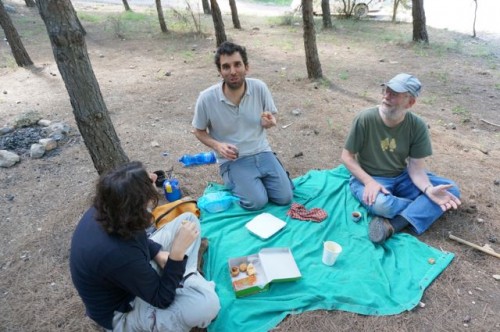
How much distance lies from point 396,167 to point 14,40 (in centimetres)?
966

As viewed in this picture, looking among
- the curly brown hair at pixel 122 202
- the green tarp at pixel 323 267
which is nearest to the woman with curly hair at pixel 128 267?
the curly brown hair at pixel 122 202

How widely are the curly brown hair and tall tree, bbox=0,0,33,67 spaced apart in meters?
8.94

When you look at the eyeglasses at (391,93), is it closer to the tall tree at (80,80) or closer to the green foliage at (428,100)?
the tall tree at (80,80)

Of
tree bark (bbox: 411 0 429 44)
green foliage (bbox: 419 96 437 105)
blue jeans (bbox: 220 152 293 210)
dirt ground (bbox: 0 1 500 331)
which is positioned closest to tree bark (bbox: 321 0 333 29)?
dirt ground (bbox: 0 1 500 331)

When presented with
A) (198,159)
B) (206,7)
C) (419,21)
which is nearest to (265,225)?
(198,159)

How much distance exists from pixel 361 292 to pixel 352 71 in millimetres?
6474

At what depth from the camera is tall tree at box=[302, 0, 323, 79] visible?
6.32m

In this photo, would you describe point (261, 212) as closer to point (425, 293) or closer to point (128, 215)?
point (425, 293)

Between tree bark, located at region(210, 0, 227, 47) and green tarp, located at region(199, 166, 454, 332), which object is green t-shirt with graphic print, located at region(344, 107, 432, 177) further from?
tree bark, located at region(210, 0, 227, 47)

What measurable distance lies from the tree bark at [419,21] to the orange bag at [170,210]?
9742mm

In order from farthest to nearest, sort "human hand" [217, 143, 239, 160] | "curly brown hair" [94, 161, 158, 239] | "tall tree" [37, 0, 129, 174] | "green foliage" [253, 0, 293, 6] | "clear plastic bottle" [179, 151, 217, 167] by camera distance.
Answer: "green foliage" [253, 0, 293, 6], "clear plastic bottle" [179, 151, 217, 167], "human hand" [217, 143, 239, 160], "tall tree" [37, 0, 129, 174], "curly brown hair" [94, 161, 158, 239]

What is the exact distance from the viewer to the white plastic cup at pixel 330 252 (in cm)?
280

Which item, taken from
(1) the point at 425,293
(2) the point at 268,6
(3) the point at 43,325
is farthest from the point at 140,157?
(2) the point at 268,6

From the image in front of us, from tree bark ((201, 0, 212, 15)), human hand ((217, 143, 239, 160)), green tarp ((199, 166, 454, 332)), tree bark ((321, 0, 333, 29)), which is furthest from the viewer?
tree bark ((201, 0, 212, 15))
